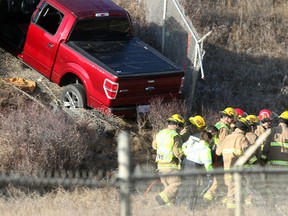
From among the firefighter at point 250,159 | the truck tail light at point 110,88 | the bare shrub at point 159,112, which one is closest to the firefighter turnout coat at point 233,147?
the firefighter at point 250,159

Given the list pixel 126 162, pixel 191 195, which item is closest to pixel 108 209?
pixel 191 195

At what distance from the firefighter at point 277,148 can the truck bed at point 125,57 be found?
254 cm

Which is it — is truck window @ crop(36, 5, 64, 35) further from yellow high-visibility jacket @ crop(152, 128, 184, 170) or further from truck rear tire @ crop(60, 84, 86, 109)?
yellow high-visibility jacket @ crop(152, 128, 184, 170)

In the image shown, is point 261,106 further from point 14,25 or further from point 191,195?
point 191,195

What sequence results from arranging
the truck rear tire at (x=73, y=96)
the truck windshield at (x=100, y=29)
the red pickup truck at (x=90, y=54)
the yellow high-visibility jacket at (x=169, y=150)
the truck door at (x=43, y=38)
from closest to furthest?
the yellow high-visibility jacket at (x=169, y=150) < the red pickup truck at (x=90, y=54) < the truck rear tire at (x=73, y=96) < the truck windshield at (x=100, y=29) < the truck door at (x=43, y=38)

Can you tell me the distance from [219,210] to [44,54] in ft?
21.7

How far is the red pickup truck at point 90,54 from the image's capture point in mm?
12070

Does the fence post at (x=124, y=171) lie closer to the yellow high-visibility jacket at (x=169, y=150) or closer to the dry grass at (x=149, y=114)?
the dry grass at (x=149, y=114)

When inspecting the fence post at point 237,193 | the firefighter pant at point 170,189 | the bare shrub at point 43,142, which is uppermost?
the fence post at point 237,193

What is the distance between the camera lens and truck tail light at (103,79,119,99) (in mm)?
11789

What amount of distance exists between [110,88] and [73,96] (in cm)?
103

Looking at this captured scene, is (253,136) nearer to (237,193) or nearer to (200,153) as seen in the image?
(200,153)

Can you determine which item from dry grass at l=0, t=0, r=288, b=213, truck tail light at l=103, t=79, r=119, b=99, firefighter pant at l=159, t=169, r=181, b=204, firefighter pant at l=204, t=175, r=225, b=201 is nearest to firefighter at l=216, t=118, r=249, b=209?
firefighter pant at l=159, t=169, r=181, b=204

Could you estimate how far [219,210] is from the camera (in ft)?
24.3
